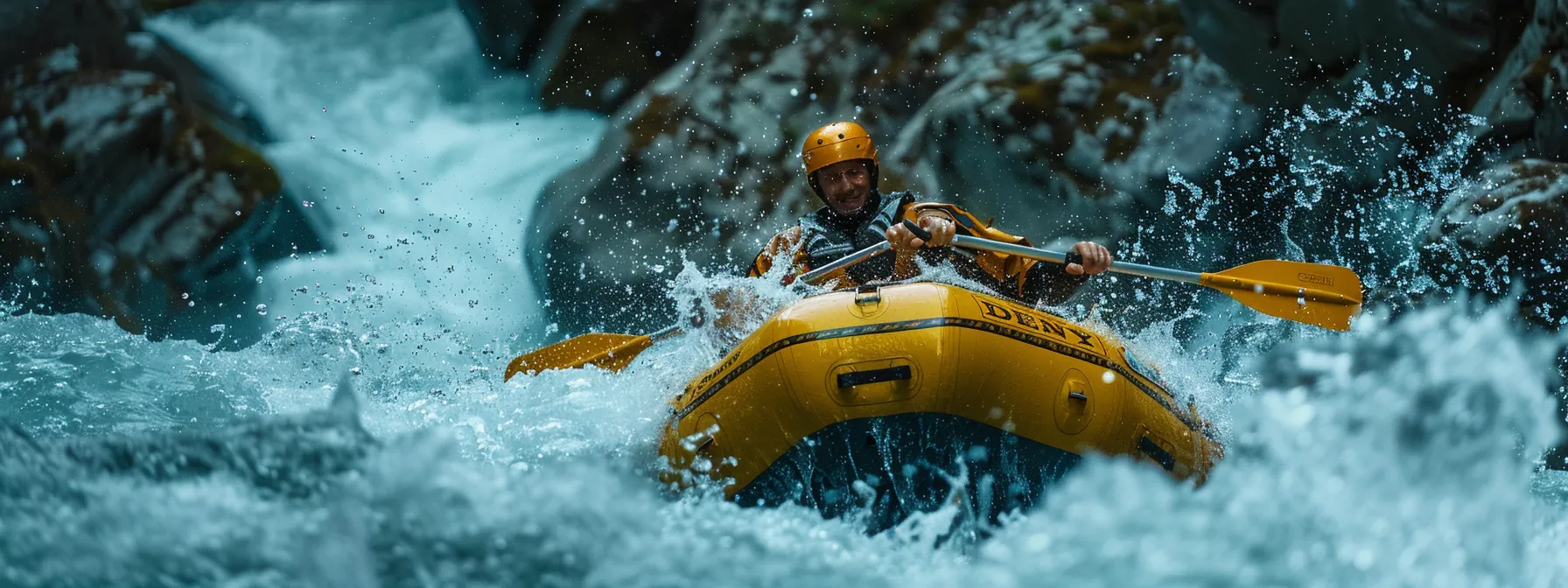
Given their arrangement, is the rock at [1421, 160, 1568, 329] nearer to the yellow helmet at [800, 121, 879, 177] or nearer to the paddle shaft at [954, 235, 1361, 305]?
the paddle shaft at [954, 235, 1361, 305]

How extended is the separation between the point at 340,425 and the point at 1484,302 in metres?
4.83

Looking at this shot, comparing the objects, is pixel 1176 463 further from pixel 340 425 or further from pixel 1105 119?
pixel 1105 119

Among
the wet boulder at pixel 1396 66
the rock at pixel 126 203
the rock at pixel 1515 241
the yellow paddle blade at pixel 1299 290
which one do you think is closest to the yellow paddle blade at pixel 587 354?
the yellow paddle blade at pixel 1299 290

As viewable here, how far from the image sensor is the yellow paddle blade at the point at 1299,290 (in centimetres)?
424

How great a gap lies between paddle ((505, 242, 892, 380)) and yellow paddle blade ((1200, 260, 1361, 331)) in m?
1.34

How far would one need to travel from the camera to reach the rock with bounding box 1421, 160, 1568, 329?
5.09 m

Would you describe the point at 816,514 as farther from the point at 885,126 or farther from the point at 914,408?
the point at 885,126

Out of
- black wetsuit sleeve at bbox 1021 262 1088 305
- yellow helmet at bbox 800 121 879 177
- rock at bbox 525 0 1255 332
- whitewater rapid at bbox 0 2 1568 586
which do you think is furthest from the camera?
rock at bbox 525 0 1255 332

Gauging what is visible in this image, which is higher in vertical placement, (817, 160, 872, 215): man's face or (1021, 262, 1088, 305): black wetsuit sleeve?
(817, 160, 872, 215): man's face

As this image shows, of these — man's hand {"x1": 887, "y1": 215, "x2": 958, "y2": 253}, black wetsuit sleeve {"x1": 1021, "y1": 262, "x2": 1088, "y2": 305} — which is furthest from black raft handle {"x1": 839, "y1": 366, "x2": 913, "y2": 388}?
black wetsuit sleeve {"x1": 1021, "y1": 262, "x2": 1088, "y2": 305}

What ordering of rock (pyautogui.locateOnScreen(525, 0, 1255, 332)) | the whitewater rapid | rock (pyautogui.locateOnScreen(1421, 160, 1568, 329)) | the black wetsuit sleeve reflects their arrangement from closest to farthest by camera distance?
1. the whitewater rapid
2. the black wetsuit sleeve
3. rock (pyautogui.locateOnScreen(1421, 160, 1568, 329))
4. rock (pyautogui.locateOnScreen(525, 0, 1255, 332))

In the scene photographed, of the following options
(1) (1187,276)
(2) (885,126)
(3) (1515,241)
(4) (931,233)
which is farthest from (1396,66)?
(4) (931,233)

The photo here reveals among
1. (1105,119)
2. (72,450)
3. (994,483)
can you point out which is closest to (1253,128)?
(1105,119)

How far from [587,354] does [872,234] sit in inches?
50.5
